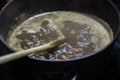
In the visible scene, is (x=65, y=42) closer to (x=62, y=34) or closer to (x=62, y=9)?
(x=62, y=34)

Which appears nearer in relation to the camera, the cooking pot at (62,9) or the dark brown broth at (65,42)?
the cooking pot at (62,9)

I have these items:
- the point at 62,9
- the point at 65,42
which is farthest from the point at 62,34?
the point at 62,9

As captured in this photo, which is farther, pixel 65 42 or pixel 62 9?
pixel 62 9

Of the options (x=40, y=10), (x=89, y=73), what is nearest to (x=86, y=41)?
(x=89, y=73)

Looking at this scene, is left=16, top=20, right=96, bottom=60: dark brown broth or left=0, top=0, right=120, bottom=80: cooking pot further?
left=16, top=20, right=96, bottom=60: dark brown broth
